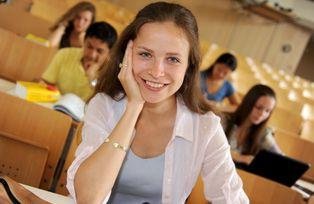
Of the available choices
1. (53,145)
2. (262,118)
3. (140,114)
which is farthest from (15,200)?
(262,118)

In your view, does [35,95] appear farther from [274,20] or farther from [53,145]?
[274,20]

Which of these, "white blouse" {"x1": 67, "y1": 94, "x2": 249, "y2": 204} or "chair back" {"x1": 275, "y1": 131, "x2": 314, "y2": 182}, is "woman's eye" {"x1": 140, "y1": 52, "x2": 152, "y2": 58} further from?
"chair back" {"x1": 275, "y1": 131, "x2": 314, "y2": 182}

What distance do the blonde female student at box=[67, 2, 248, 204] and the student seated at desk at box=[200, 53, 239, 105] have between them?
2.48 meters

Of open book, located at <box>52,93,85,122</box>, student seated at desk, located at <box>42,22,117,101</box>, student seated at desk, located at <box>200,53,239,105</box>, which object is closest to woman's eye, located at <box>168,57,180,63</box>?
open book, located at <box>52,93,85,122</box>

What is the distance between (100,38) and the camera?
2881 mm

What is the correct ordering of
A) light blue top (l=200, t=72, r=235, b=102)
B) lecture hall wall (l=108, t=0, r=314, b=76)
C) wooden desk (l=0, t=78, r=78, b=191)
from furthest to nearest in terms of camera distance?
lecture hall wall (l=108, t=0, r=314, b=76) < light blue top (l=200, t=72, r=235, b=102) < wooden desk (l=0, t=78, r=78, b=191)

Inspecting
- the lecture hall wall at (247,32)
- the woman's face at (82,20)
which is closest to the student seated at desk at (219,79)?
the woman's face at (82,20)

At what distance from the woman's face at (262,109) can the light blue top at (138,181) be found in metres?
1.66

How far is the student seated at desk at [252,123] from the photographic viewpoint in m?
2.97

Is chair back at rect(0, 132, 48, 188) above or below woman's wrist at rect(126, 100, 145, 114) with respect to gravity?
below

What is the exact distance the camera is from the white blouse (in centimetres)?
144

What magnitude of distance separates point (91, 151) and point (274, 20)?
10.7 m

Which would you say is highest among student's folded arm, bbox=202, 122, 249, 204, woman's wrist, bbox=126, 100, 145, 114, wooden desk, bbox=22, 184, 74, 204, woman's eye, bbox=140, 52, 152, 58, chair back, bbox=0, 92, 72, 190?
woman's eye, bbox=140, 52, 152, 58

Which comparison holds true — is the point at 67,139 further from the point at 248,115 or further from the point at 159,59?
the point at 248,115
